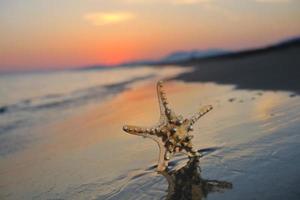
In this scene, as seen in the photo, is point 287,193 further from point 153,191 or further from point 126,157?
point 126,157

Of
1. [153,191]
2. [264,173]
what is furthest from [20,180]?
[264,173]

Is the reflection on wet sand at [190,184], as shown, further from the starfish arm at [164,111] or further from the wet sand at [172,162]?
the starfish arm at [164,111]

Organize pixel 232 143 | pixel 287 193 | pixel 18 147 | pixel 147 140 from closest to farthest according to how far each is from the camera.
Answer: pixel 287 193, pixel 232 143, pixel 147 140, pixel 18 147

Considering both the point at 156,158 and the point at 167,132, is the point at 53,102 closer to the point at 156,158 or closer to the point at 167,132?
the point at 156,158

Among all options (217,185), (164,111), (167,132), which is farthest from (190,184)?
(164,111)

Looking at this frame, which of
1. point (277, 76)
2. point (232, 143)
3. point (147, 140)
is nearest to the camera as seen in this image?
point (232, 143)

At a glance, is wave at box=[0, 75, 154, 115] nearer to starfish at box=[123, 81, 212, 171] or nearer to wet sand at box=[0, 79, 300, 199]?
wet sand at box=[0, 79, 300, 199]

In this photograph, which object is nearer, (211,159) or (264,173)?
(264,173)
